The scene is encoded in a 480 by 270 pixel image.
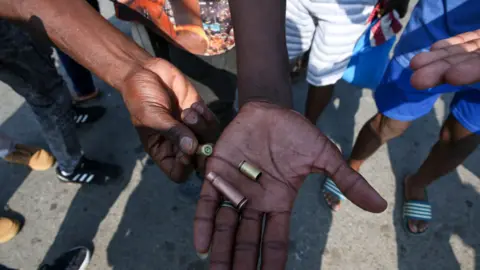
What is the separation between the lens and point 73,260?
2727mm

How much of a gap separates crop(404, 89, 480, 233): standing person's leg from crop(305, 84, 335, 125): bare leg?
0.90 metres

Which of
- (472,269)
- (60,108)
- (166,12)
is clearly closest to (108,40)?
(166,12)

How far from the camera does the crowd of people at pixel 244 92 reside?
5.41 feet

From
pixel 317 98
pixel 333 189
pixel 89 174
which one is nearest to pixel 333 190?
pixel 333 189

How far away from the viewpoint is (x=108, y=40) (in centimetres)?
225

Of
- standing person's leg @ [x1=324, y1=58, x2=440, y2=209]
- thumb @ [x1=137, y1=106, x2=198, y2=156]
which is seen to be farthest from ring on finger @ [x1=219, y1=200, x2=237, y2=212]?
standing person's leg @ [x1=324, y1=58, x2=440, y2=209]

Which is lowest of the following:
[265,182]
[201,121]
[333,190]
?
[333,190]

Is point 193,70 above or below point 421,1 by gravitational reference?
below

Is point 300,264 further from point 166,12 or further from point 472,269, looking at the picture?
point 166,12

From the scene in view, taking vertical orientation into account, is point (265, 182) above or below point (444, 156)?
above

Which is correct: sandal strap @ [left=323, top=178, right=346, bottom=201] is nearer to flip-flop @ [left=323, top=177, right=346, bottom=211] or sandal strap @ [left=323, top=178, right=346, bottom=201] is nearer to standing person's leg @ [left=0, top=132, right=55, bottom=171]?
flip-flop @ [left=323, top=177, right=346, bottom=211]

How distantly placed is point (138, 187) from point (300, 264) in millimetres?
1520

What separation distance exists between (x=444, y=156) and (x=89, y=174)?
2.81 m

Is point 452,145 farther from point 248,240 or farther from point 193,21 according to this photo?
point 193,21
